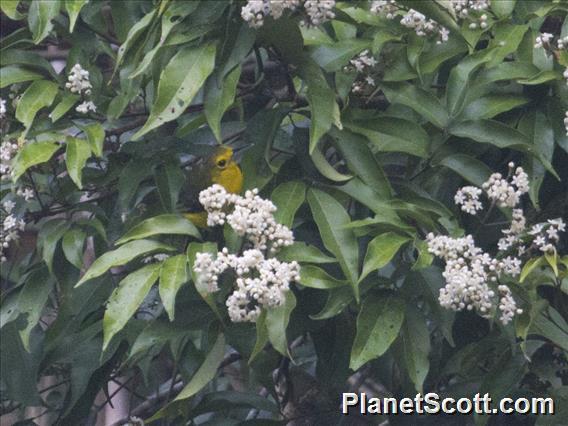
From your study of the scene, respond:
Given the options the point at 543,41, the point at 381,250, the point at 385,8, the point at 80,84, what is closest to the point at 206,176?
the point at 80,84

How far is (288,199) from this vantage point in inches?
76.3

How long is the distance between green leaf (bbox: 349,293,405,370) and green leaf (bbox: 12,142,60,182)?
2.06 ft

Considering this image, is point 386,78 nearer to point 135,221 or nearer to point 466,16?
point 466,16

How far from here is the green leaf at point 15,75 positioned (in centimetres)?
224

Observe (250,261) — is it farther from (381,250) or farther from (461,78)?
(461,78)

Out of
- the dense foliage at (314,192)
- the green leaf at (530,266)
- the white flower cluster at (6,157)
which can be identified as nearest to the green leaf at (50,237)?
the dense foliage at (314,192)

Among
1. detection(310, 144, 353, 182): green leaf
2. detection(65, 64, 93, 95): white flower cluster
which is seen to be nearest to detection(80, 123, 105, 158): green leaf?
detection(65, 64, 93, 95): white flower cluster

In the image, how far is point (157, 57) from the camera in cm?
196

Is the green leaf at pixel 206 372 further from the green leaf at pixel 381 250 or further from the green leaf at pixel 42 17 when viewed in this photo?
the green leaf at pixel 42 17

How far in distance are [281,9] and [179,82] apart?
220mm

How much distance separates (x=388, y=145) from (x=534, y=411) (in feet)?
1.80

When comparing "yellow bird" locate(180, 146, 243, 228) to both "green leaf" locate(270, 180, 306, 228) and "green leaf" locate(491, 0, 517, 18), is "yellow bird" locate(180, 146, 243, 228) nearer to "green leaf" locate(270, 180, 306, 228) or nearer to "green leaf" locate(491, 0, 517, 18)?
"green leaf" locate(270, 180, 306, 228)

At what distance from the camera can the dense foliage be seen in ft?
6.05

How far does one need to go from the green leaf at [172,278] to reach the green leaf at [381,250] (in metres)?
0.29
